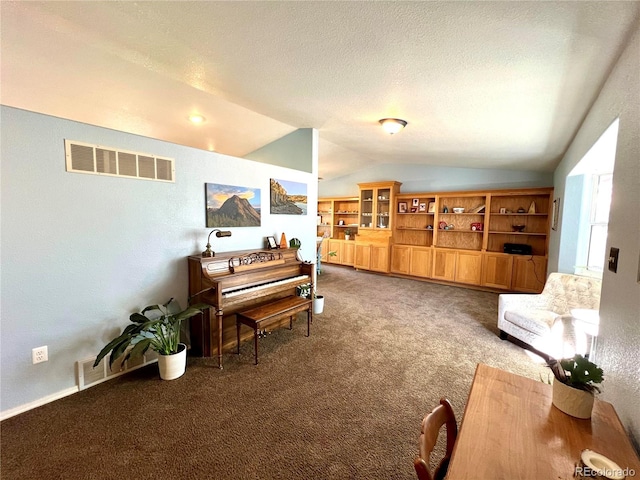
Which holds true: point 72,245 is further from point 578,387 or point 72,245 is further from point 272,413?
point 578,387

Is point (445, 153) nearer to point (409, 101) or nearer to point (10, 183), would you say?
point (409, 101)

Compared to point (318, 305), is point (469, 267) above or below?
above

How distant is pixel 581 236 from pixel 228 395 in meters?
4.48

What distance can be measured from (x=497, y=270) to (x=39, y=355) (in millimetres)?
6364

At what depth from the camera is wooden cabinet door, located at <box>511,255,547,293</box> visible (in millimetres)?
4828

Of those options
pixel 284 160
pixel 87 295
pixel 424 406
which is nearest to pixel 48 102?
pixel 87 295

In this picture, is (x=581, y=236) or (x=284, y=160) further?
(x=284, y=160)

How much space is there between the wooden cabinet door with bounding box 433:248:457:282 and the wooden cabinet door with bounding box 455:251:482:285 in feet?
0.31

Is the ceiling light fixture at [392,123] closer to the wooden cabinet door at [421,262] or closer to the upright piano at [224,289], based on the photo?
the upright piano at [224,289]

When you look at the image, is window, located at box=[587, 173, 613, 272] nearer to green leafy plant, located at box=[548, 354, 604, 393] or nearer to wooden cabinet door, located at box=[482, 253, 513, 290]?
wooden cabinet door, located at box=[482, 253, 513, 290]

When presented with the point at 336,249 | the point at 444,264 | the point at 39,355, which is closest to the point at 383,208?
the point at 336,249

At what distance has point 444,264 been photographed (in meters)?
5.78

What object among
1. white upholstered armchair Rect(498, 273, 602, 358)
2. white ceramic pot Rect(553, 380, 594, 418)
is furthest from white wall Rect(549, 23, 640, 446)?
white upholstered armchair Rect(498, 273, 602, 358)

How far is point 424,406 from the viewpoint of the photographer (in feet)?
6.82
